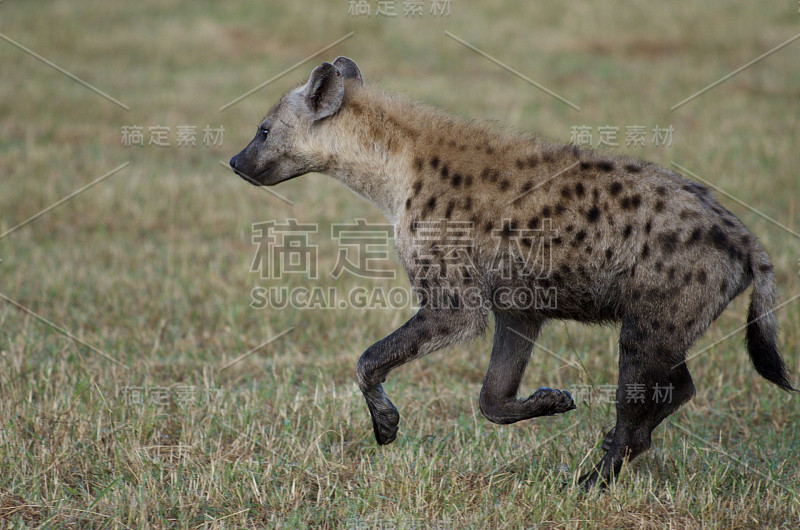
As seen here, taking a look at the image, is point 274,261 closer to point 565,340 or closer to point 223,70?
point 565,340

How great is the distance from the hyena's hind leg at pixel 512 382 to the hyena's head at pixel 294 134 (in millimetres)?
1301

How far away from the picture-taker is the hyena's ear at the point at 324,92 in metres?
4.79

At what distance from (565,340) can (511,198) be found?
94.4 inches

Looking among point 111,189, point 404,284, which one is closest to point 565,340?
point 404,284

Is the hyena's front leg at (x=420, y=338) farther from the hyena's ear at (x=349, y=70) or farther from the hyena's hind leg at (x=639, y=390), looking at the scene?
the hyena's ear at (x=349, y=70)

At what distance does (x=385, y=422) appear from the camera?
4.50 meters

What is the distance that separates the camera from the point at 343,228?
30.0 feet

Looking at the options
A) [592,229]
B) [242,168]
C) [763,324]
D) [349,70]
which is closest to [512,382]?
[592,229]

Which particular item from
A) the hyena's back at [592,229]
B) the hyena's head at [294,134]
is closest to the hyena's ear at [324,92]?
the hyena's head at [294,134]

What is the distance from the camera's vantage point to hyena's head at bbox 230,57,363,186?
4.84 meters

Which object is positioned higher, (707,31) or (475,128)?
(707,31)

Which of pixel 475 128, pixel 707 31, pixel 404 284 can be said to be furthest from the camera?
pixel 707 31

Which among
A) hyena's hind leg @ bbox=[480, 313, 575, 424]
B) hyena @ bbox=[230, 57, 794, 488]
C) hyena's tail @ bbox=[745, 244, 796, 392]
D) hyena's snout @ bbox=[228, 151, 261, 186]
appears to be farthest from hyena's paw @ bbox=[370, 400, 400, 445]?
hyena's tail @ bbox=[745, 244, 796, 392]

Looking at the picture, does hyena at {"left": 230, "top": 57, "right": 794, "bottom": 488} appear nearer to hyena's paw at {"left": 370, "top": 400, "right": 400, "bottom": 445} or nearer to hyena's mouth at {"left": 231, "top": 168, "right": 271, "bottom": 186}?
hyena's paw at {"left": 370, "top": 400, "right": 400, "bottom": 445}
